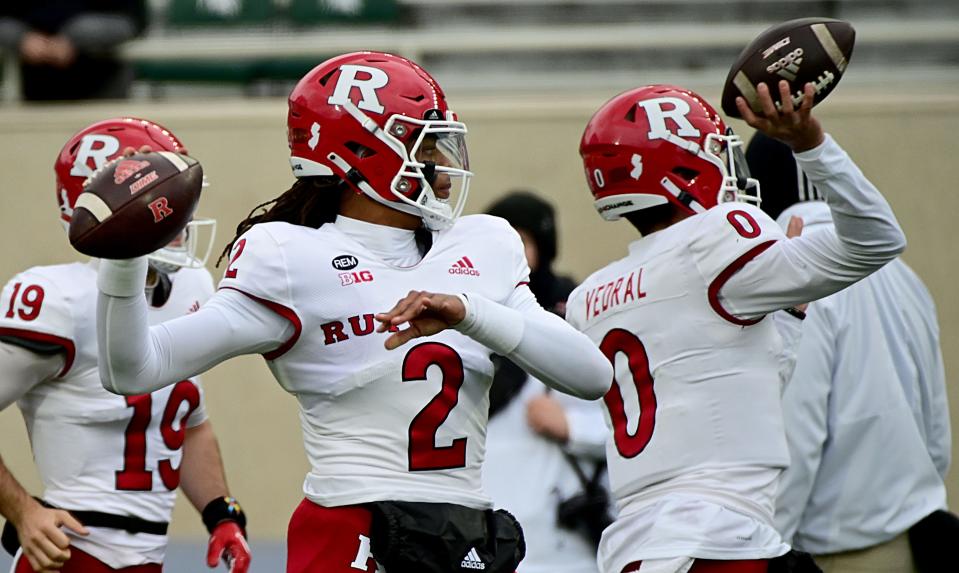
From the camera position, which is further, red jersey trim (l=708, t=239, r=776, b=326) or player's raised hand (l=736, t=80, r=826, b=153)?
red jersey trim (l=708, t=239, r=776, b=326)

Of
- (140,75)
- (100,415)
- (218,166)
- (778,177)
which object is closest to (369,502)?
(100,415)

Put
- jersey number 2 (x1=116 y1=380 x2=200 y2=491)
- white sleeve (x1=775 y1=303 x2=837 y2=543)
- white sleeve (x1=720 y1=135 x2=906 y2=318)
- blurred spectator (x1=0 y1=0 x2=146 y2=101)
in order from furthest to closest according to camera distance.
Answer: blurred spectator (x1=0 y1=0 x2=146 y2=101) < white sleeve (x1=775 y1=303 x2=837 y2=543) < jersey number 2 (x1=116 y1=380 x2=200 y2=491) < white sleeve (x1=720 y1=135 x2=906 y2=318)

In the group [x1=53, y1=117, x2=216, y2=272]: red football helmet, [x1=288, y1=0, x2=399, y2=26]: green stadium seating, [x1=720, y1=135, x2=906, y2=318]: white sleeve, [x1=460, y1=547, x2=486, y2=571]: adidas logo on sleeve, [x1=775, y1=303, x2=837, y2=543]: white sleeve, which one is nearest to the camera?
[x1=460, y1=547, x2=486, y2=571]: adidas logo on sleeve

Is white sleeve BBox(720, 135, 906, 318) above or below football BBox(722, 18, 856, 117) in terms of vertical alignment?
below

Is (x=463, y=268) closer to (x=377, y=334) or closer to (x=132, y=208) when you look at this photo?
(x=377, y=334)

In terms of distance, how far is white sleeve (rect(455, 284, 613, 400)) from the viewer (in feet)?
8.68

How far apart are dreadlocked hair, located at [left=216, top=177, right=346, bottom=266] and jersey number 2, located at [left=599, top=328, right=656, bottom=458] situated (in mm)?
805

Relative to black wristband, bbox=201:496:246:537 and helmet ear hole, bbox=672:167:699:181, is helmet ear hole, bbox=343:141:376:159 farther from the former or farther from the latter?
black wristband, bbox=201:496:246:537

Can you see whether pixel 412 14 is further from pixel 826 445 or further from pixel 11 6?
pixel 826 445

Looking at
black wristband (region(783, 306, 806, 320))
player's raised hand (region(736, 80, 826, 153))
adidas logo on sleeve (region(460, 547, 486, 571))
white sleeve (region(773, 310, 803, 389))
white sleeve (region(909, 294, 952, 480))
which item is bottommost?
white sleeve (region(909, 294, 952, 480))

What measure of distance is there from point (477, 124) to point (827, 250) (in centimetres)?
381

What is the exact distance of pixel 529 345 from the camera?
272 cm

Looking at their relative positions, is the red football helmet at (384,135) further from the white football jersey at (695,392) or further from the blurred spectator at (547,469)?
the blurred spectator at (547,469)

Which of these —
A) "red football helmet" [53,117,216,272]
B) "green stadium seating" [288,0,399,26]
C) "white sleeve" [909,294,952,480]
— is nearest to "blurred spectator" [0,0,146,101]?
"green stadium seating" [288,0,399,26]
